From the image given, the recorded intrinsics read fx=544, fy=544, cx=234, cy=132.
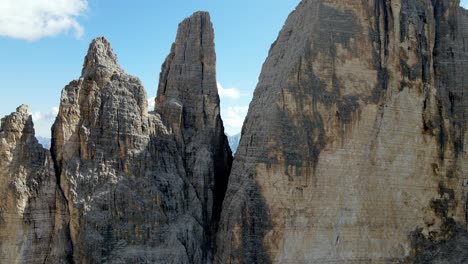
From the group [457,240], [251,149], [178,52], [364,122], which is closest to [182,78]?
[178,52]

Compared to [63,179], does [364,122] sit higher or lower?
higher

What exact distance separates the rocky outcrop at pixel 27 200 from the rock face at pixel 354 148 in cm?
663

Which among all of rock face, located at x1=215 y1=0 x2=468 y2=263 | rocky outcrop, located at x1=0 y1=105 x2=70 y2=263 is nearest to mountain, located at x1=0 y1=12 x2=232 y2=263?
rocky outcrop, located at x1=0 y1=105 x2=70 y2=263

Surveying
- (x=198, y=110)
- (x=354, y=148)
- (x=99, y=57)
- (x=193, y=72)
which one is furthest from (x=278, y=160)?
(x=99, y=57)

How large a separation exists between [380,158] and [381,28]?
555 centimetres

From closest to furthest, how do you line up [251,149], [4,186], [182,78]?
[4,186], [251,149], [182,78]

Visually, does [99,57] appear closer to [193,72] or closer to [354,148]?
[193,72]

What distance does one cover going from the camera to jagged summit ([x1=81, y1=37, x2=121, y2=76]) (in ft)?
74.2

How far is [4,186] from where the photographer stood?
20.2m

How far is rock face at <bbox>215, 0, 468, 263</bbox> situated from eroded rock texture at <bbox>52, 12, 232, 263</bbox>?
1.77 m

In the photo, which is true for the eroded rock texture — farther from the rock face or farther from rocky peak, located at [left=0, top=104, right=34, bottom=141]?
the rock face

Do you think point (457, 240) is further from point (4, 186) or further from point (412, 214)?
point (4, 186)

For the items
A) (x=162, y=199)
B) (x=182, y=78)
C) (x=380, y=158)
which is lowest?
(x=162, y=199)

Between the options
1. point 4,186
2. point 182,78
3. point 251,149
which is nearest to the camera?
point 4,186
